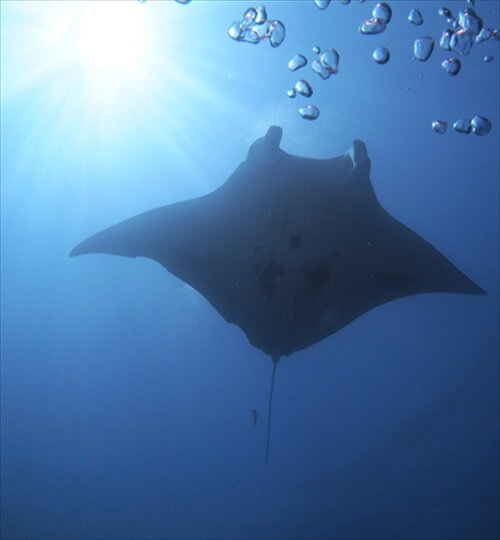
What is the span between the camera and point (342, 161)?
484 centimetres

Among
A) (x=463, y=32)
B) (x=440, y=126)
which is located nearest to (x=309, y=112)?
(x=440, y=126)

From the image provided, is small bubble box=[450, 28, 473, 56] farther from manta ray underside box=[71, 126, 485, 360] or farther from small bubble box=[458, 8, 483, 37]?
manta ray underside box=[71, 126, 485, 360]

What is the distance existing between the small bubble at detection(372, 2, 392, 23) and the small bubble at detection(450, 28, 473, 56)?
3.39 feet

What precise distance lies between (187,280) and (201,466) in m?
16.6

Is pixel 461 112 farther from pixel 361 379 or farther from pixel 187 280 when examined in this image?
pixel 361 379

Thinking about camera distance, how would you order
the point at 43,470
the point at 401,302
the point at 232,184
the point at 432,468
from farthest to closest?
the point at 43,470 < the point at 432,468 < the point at 401,302 < the point at 232,184

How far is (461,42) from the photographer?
7.48 m

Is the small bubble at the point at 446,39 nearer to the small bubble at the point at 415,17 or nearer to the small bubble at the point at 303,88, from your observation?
the small bubble at the point at 415,17

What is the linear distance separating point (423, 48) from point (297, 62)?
200cm

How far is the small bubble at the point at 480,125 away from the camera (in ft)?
28.7

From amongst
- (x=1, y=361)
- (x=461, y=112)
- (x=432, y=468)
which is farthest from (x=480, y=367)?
(x=1, y=361)

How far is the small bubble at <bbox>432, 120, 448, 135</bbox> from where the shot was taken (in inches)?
344

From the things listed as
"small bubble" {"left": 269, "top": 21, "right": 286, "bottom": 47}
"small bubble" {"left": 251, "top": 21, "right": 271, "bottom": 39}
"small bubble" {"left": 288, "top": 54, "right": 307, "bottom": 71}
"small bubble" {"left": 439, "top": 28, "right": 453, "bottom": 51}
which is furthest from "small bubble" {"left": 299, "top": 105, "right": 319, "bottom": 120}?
"small bubble" {"left": 439, "top": 28, "right": 453, "bottom": 51}

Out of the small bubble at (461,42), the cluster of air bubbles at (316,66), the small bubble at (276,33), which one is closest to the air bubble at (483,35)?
the small bubble at (461,42)
